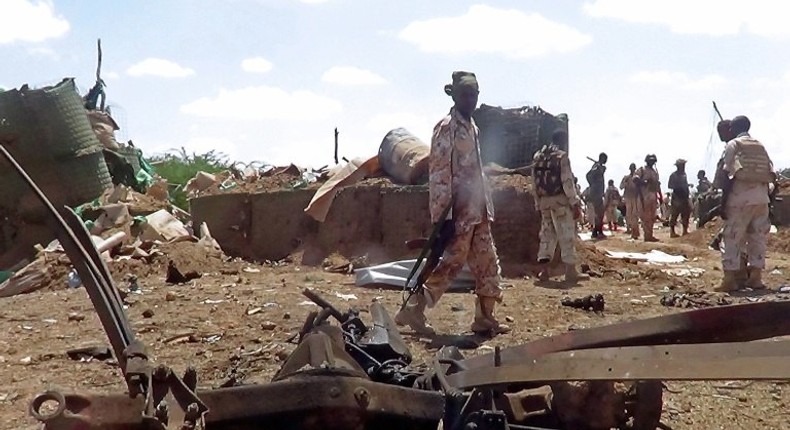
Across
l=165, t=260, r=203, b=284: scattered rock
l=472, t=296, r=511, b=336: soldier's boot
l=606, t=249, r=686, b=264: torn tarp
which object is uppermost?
l=472, t=296, r=511, b=336: soldier's boot

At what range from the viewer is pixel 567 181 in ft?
30.0

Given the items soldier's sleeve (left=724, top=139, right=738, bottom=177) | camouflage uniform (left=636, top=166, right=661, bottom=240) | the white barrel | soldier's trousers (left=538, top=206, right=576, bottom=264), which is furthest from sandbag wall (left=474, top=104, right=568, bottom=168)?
camouflage uniform (left=636, top=166, right=661, bottom=240)

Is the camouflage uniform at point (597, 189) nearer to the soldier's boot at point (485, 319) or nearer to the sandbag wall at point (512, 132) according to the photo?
the sandbag wall at point (512, 132)

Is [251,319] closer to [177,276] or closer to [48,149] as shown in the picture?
[177,276]

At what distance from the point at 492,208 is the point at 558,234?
356 cm

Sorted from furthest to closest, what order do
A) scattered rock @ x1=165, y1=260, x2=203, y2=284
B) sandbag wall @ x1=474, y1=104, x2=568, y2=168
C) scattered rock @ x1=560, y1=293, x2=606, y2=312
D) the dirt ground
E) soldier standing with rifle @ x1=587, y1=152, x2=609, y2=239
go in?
1. soldier standing with rifle @ x1=587, y1=152, x2=609, y2=239
2. sandbag wall @ x1=474, y1=104, x2=568, y2=168
3. scattered rock @ x1=165, y1=260, x2=203, y2=284
4. scattered rock @ x1=560, y1=293, x2=606, y2=312
5. the dirt ground

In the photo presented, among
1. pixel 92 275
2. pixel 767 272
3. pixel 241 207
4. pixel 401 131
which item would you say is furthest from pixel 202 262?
pixel 92 275

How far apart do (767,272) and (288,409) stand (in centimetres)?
1008

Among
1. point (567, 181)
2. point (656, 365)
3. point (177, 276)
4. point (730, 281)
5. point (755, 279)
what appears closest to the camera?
point (656, 365)

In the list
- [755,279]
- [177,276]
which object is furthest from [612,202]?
[177,276]

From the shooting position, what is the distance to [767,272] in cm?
1051

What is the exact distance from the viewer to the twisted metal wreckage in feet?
4.65

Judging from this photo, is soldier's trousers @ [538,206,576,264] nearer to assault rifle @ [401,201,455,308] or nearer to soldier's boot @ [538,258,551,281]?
soldier's boot @ [538,258,551,281]

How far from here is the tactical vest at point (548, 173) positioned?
361 inches
